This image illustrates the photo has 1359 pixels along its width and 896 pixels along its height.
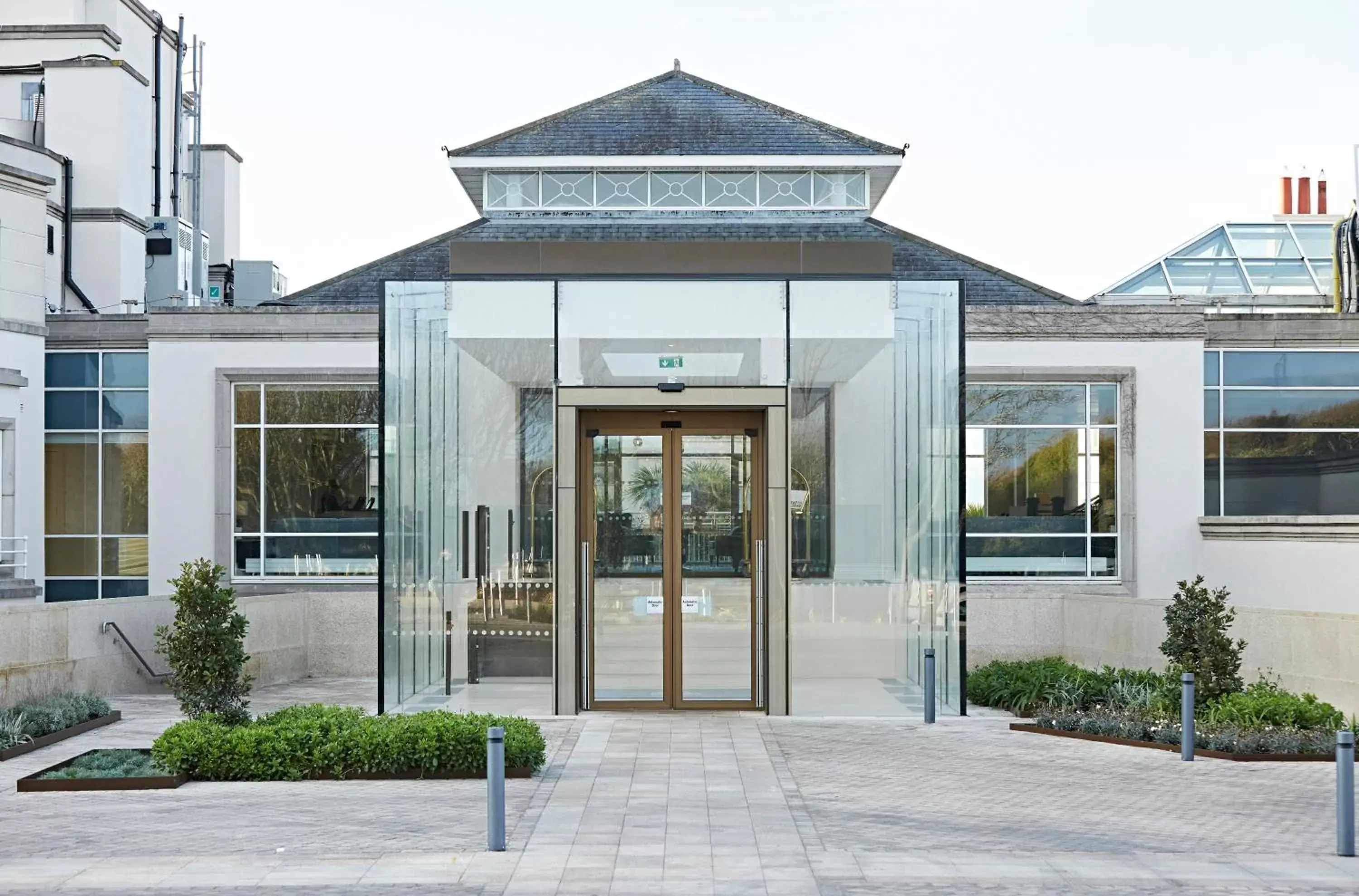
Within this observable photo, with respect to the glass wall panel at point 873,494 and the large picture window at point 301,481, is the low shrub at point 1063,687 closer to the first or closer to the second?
the glass wall panel at point 873,494

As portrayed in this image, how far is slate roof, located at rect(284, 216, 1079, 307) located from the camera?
25.4 metres

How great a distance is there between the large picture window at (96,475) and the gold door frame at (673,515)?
11.2 m

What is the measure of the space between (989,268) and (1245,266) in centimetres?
1407

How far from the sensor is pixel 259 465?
2317cm

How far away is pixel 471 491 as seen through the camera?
1658cm

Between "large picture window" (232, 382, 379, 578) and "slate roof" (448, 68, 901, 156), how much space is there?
688 cm

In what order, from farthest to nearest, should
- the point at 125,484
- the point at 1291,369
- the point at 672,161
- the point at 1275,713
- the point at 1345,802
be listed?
the point at 672,161, the point at 125,484, the point at 1291,369, the point at 1275,713, the point at 1345,802

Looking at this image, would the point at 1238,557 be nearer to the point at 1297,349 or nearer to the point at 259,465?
the point at 1297,349

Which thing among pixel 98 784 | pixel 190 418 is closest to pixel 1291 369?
pixel 190 418

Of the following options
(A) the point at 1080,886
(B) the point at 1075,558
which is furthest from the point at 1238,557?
(A) the point at 1080,886

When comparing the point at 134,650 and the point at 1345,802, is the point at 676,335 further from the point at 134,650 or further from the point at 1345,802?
the point at 1345,802

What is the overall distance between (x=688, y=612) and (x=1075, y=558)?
8.64 metres

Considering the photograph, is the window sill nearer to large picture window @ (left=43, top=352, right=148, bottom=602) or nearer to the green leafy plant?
the green leafy plant

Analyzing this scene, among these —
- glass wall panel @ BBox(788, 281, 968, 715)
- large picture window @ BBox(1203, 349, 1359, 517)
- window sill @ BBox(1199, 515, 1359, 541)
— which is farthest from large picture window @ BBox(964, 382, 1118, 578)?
glass wall panel @ BBox(788, 281, 968, 715)
